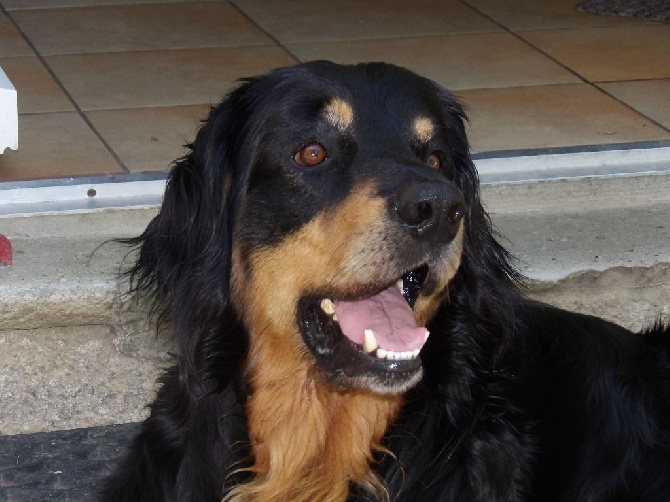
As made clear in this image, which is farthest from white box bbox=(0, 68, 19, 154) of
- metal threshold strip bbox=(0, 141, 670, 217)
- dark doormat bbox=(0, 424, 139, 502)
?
dark doormat bbox=(0, 424, 139, 502)

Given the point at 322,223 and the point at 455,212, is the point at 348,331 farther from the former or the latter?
the point at 455,212

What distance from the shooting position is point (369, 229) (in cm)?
283

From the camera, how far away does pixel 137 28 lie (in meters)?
6.45

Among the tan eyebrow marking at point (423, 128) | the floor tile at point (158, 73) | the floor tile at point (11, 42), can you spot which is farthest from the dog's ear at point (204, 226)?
the floor tile at point (11, 42)

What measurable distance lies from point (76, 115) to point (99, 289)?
4.57ft

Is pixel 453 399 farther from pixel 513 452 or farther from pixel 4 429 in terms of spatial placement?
pixel 4 429

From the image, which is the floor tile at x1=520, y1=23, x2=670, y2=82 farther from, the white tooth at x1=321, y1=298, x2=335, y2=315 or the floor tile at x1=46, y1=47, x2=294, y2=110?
the white tooth at x1=321, y1=298, x2=335, y2=315

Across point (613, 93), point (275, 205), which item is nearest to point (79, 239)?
point (275, 205)

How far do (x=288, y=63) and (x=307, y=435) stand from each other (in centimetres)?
302

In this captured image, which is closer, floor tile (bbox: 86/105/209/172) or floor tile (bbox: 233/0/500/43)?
floor tile (bbox: 86/105/209/172)

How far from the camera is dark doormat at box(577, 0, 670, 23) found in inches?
263

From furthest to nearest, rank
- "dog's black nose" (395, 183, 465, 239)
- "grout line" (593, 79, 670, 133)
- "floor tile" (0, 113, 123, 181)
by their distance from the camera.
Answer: "grout line" (593, 79, 670, 133) → "floor tile" (0, 113, 123, 181) → "dog's black nose" (395, 183, 465, 239)

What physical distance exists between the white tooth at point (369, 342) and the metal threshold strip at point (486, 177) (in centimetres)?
170

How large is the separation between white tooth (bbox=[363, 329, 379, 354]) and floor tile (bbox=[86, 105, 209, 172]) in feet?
6.39
